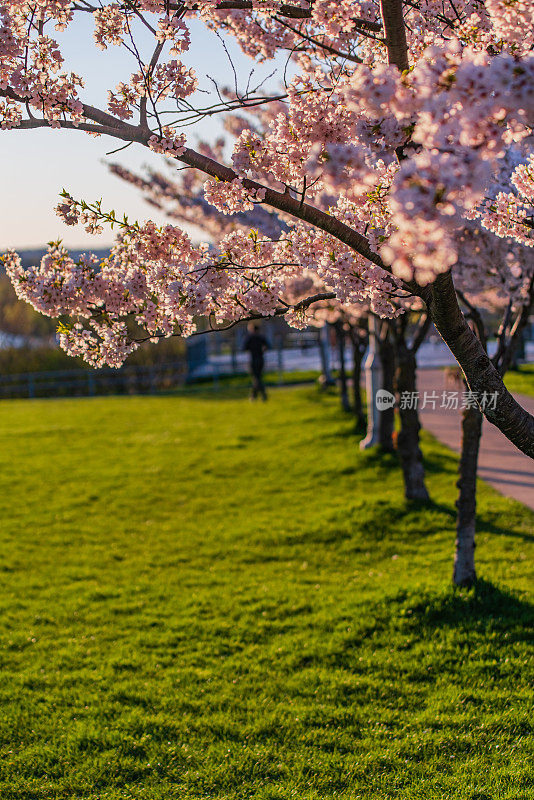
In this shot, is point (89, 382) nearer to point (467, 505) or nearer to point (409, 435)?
point (409, 435)

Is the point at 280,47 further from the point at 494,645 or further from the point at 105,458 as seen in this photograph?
the point at 105,458

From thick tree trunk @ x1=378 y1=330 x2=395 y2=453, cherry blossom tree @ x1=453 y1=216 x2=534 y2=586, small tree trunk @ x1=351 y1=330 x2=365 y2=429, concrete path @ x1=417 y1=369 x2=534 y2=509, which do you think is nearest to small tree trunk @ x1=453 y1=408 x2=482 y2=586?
cherry blossom tree @ x1=453 y1=216 x2=534 y2=586

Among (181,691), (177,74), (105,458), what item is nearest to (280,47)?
(177,74)

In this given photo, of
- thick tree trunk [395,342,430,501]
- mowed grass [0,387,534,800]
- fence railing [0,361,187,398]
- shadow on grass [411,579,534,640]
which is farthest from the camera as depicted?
fence railing [0,361,187,398]

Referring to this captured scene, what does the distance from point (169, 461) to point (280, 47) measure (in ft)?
31.7

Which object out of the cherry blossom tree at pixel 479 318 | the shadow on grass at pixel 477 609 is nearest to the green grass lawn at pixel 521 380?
the cherry blossom tree at pixel 479 318

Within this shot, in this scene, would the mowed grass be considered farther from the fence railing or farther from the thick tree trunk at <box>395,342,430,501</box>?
the fence railing

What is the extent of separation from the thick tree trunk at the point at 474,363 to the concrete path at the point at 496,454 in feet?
19.1

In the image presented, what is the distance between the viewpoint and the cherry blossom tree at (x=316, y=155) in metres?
2.18

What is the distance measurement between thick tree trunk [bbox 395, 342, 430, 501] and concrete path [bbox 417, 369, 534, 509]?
1395 millimetres

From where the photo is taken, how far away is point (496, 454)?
1240 cm

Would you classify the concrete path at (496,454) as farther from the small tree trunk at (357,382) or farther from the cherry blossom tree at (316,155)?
the cherry blossom tree at (316,155)

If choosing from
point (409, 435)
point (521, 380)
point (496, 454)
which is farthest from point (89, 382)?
point (409, 435)

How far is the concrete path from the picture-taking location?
1044 centimetres
